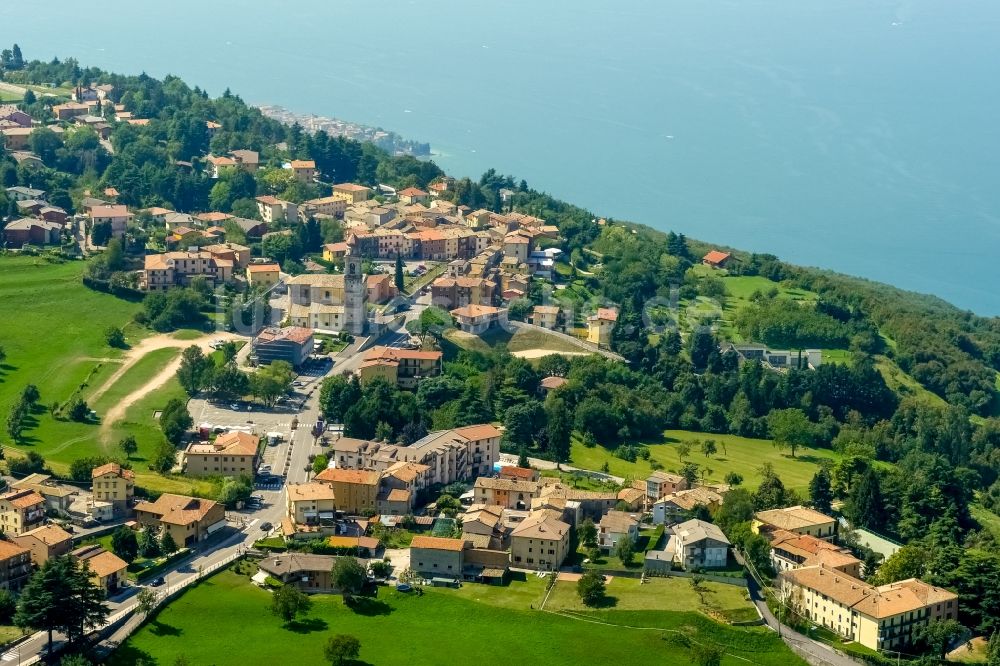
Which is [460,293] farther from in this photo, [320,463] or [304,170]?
[304,170]

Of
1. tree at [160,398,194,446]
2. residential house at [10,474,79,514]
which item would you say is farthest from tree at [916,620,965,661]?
tree at [160,398,194,446]

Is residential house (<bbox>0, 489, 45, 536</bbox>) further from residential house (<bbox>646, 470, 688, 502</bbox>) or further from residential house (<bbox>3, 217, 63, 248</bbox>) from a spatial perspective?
residential house (<bbox>3, 217, 63, 248</bbox>)

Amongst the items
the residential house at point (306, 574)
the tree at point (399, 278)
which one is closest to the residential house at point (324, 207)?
the tree at point (399, 278)

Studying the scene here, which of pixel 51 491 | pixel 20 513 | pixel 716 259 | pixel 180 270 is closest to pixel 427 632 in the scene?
pixel 20 513

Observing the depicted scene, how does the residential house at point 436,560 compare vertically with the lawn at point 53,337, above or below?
below

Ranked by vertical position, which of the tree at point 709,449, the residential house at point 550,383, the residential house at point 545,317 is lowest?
the tree at point 709,449

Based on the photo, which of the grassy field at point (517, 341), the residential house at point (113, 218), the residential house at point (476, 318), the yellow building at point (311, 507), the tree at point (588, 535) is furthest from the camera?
the residential house at point (113, 218)

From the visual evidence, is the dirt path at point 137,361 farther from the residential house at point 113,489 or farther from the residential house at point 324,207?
the residential house at point 324,207
